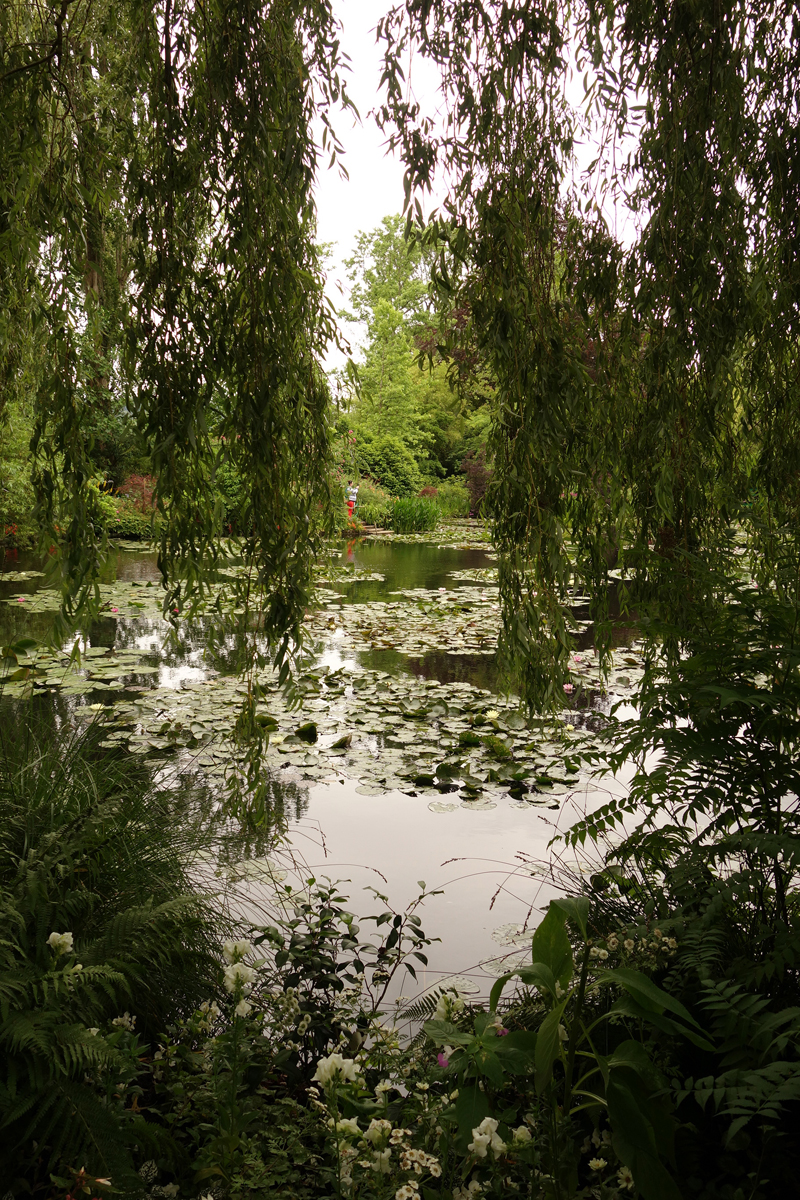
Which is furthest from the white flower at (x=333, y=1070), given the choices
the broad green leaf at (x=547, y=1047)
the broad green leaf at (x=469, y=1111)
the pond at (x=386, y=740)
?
the pond at (x=386, y=740)

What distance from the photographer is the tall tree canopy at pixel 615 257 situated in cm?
236

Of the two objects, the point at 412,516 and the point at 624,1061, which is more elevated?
the point at 412,516

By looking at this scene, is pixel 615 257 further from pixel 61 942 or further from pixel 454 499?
pixel 454 499

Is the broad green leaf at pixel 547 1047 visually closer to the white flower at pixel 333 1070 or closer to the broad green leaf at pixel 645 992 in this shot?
the broad green leaf at pixel 645 992

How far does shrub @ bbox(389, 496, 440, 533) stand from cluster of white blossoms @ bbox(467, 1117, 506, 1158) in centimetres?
1697

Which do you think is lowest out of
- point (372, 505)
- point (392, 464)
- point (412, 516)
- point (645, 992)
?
point (645, 992)

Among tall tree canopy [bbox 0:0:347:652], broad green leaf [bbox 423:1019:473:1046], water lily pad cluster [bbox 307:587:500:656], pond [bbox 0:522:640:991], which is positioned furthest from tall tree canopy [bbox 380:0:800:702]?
water lily pad cluster [bbox 307:587:500:656]

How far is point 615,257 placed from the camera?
2730 millimetres

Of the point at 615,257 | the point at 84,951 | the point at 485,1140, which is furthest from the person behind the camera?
the point at 615,257

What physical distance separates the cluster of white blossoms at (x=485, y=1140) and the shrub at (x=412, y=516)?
17.0 meters

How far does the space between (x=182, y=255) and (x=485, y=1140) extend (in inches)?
83.0

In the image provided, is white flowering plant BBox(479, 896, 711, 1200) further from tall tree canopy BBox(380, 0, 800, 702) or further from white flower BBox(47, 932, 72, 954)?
tall tree canopy BBox(380, 0, 800, 702)

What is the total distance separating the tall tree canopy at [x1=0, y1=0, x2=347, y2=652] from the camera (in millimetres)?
2068

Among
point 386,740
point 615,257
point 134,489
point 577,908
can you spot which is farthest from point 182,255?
point 134,489
